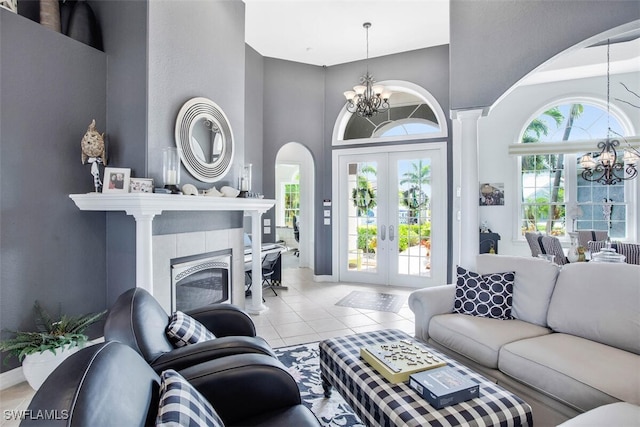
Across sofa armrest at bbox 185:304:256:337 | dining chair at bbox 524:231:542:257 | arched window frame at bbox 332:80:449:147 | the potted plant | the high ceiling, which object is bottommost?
the potted plant

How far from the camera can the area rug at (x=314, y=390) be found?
216cm

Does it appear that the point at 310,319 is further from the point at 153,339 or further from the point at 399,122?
the point at 399,122

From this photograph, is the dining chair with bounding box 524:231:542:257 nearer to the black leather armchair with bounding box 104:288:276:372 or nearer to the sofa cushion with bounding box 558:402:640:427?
the sofa cushion with bounding box 558:402:640:427

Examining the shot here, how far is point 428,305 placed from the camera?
281 cm

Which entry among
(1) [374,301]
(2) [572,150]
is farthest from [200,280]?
(2) [572,150]

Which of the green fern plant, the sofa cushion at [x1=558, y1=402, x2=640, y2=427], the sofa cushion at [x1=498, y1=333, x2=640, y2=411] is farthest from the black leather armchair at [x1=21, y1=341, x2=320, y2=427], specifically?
the green fern plant

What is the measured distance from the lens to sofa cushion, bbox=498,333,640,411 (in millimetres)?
1715

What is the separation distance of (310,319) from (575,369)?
9.14ft

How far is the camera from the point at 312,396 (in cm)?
241

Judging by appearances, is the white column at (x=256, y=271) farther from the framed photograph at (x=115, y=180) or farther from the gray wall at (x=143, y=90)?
the framed photograph at (x=115, y=180)

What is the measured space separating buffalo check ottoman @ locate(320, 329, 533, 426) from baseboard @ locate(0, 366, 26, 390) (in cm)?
251

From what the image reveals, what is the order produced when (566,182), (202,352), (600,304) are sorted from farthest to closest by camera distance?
(566,182) → (600,304) → (202,352)

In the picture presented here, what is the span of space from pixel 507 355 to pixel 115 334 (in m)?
2.26

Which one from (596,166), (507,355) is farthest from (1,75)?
(596,166)
